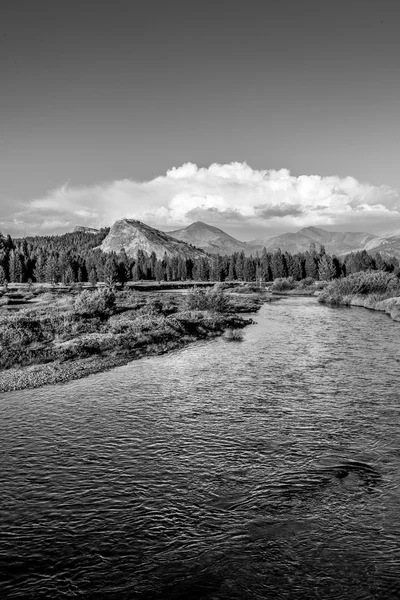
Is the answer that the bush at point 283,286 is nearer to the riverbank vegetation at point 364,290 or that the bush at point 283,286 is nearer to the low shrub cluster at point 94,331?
the riverbank vegetation at point 364,290

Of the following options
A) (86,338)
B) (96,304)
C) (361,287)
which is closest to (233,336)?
(86,338)

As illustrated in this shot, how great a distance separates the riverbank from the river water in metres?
3.95

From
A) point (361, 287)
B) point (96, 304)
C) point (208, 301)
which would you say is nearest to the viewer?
point (96, 304)

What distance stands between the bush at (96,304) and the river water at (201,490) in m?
30.5

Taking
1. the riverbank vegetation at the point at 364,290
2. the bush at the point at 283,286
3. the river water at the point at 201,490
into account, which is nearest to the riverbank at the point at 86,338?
the river water at the point at 201,490

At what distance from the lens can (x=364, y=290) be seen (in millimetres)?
95062

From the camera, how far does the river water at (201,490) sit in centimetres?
1056

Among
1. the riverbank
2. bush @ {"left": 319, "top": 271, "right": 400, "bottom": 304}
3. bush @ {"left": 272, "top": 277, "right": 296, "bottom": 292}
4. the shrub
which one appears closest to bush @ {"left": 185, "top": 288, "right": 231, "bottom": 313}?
the riverbank

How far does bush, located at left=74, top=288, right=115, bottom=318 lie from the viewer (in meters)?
57.3

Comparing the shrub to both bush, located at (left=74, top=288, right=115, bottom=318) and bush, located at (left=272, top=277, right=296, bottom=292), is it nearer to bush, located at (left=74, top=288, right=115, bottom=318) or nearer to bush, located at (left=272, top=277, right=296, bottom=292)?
bush, located at (left=74, top=288, right=115, bottom=318)

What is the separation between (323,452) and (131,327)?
3173 cm

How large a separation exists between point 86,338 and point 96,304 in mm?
21383

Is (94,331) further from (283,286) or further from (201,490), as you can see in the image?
(283,286)

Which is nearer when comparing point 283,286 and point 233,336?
point 233,336
